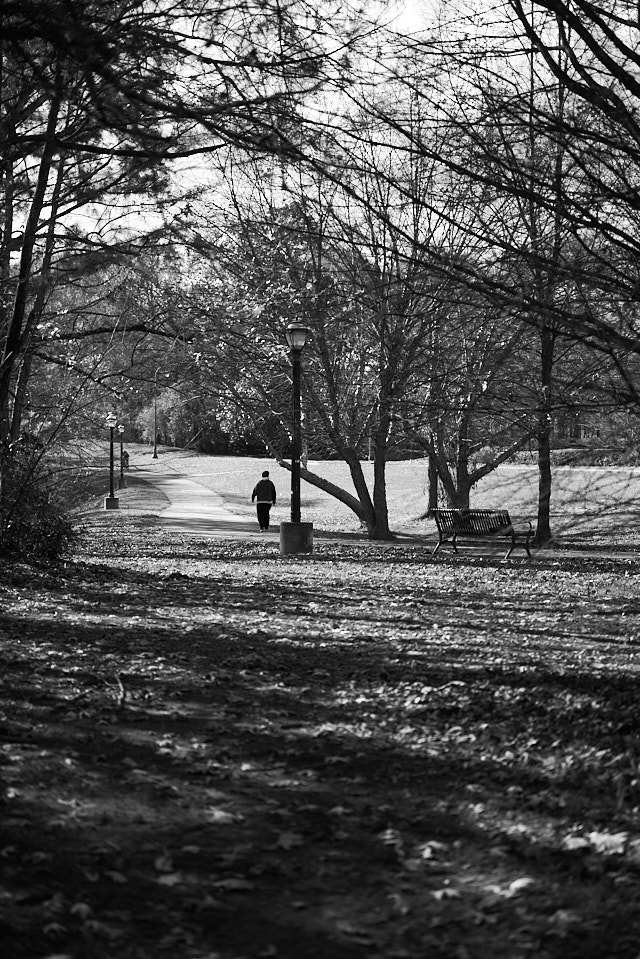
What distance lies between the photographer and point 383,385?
2186cm

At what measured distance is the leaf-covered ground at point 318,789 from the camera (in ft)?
10.5

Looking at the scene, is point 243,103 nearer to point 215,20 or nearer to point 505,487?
point 215,20

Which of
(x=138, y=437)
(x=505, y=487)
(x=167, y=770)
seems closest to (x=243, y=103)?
(x=167, y=770)

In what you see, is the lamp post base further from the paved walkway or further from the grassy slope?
the grassy slope

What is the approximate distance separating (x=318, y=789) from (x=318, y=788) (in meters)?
0.01

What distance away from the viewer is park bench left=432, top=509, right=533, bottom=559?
18.5 metres

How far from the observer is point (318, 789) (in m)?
4.62

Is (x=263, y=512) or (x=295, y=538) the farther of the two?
(x=263, y=512)

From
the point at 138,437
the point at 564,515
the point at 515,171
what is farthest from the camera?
the point at 138,437

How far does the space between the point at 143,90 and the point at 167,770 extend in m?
4.17

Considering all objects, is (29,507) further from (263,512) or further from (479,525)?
(263,512)

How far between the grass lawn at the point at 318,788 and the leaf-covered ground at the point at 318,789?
0.01 meters

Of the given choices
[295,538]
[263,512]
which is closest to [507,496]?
[263,512]

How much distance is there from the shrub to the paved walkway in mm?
11274
